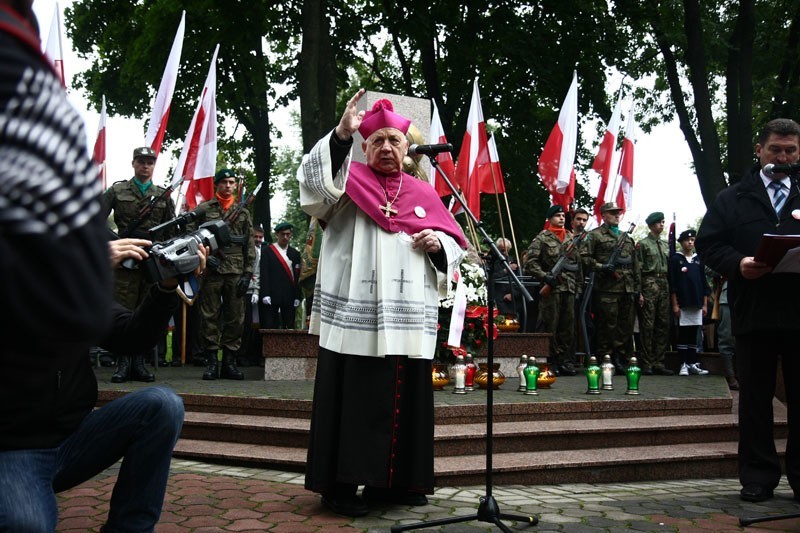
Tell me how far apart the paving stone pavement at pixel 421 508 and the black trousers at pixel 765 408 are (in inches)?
8.0

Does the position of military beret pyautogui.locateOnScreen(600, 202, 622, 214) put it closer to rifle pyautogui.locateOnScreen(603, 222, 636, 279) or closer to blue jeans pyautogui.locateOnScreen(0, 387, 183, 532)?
rifle pyautogui.locateOnScreen(603, 222, 636, 279)

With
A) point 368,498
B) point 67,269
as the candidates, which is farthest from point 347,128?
point 67,269

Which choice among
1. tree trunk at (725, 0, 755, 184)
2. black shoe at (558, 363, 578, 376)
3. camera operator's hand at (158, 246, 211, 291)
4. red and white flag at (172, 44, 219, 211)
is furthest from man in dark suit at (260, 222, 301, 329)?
tree trunk at (725, 0, 755, 184)

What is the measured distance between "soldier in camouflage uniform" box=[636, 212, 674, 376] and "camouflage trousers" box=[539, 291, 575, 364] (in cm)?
132

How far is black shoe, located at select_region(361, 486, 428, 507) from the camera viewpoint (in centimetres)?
499

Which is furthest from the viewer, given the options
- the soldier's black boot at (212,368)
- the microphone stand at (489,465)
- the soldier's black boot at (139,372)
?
the soldier's black boot at (212,368)

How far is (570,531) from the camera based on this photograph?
14.8 feet

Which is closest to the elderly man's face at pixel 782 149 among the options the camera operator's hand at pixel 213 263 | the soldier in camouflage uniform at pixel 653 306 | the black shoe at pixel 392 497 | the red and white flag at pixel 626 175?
the black shoe at pixel 392 497

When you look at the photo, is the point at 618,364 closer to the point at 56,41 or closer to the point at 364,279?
the point at 364,279

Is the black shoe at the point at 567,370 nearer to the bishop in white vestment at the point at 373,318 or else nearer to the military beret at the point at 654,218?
the military beret at the point at 654,218

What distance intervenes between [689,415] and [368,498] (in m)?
3.93

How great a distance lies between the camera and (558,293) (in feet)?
38.4

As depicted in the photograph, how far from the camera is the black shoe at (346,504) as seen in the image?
4.71 metres

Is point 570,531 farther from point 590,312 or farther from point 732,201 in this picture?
point 590,312
